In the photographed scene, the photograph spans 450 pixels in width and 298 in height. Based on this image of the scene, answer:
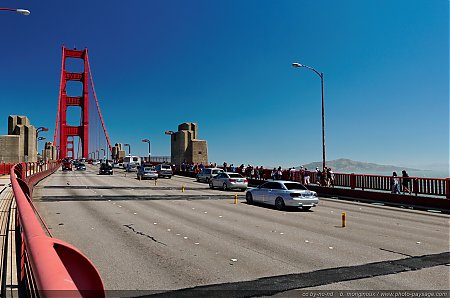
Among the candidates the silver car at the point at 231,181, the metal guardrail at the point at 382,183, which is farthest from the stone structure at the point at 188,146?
the silver car at the point at 231,181

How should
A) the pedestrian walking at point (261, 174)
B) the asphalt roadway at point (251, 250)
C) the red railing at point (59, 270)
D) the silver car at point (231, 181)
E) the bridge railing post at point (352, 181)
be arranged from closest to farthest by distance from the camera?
the red railing at point (59, 270) < the asphalt roadway at point (251, 250) < the bridge railing post at point (352, 181) < the silver car at point (231, 181) < the pedestrian walking at point (261, 174)

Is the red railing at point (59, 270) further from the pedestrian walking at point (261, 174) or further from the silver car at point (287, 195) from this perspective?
the pedestrian walking at point (261, 174)

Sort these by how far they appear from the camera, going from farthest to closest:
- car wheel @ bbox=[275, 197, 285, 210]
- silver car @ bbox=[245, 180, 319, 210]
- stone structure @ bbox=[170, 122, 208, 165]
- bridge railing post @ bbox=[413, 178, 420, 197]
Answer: stone structure @ bbox=[170, 122, 208, 165]
bridge railing post @ bbox=[413, 178, 420, 197]
car wheel @ bbox=[275, 197, 285, 210]
silver car @ bbox=[245, 180, 319, 210]

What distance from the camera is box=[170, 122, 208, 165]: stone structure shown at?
55938 mm

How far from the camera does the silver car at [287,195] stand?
17281 millimetres

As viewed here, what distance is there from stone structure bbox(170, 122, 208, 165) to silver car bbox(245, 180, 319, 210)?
121 ft

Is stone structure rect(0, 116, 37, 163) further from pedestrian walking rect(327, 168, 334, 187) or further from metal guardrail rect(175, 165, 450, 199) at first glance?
metal guardrail rect(175, 165, 450, 199)

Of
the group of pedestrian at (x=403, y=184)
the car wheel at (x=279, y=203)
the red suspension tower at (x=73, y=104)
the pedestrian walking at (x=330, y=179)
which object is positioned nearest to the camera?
the car wheel at (x=279, y=203)

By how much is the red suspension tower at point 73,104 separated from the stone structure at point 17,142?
4754 centimetres

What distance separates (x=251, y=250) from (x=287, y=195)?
862 centimetres

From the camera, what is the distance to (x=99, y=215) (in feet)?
47.8

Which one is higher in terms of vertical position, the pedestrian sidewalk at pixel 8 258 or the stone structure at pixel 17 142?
the stone structure at pixel 17 142

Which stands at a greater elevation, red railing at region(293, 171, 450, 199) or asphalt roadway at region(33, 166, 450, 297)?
red railing at region(293, 171, 450, 199)

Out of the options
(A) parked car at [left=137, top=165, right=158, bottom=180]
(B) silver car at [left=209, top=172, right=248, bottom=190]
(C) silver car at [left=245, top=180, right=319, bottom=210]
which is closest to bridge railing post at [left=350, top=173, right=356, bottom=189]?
(B) silver car at [left=209, top=172, right=248, bottom=190]
